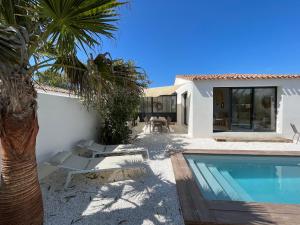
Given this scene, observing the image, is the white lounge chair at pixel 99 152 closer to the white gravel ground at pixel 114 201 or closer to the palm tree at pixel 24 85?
the white gravel ground at pixel 114 201

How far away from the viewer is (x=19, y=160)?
2986 mm

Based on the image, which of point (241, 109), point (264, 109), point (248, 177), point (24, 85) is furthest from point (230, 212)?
point (264, 109)

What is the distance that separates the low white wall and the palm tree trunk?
3661mm

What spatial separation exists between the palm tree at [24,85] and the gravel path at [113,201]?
3.24 ft

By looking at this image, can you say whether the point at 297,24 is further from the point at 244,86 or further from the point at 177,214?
the point at 177,214

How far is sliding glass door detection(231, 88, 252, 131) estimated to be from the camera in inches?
564

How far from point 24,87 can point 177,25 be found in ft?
60.6

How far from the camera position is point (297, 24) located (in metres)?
16.1

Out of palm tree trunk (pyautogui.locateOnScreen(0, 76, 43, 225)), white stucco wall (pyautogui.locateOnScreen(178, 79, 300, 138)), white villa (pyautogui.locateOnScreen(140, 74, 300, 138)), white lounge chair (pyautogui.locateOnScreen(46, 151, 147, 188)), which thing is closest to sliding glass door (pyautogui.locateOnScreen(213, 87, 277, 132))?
white villa (pyautogui.locateOnScreen(140, 74, 300, 138))

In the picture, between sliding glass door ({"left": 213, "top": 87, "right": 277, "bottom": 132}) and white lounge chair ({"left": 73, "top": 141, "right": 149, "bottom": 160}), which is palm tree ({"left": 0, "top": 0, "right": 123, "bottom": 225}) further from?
sliding glass door ({"left": 213, "top": 87, "right": 277, "bottom": 132})

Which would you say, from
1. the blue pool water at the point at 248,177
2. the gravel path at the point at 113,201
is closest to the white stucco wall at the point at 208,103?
the blue pool water at the point at 248,177

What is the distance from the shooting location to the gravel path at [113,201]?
3.89 meters

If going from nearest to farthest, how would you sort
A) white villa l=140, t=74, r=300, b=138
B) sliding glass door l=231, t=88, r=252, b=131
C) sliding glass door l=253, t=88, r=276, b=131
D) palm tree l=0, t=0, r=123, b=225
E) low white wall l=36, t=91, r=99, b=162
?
palm tree l=0, t=0, r=123, b=225
low white wall l=36, t=91, r=99, b=162
white villa l=140, t=74, r=300, b=138
sliding glass door l=253, t=88, r=276, b=131
sliding glass door l=231, t=88, r=252, b=131

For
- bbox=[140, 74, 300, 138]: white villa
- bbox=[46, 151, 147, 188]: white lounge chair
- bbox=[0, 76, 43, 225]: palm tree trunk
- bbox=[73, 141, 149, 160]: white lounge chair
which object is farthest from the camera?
bbox=[140, 74, 300, 138]: white villa
